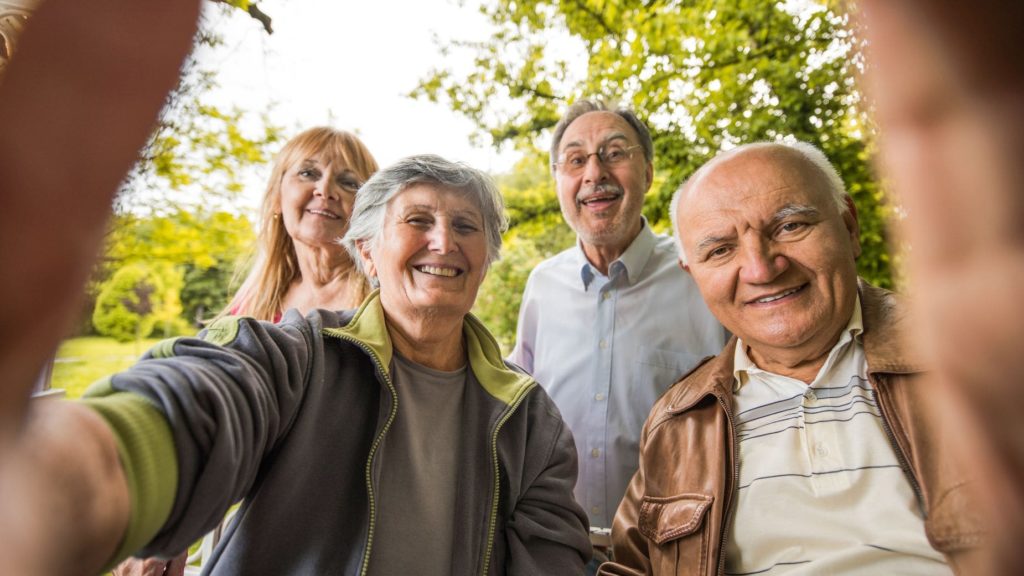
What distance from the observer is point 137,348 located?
19.1ft

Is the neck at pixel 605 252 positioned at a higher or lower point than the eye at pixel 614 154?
lower

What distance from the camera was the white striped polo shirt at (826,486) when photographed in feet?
4.88

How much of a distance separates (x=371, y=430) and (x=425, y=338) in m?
0.38

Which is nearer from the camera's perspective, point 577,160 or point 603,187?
point 603,187

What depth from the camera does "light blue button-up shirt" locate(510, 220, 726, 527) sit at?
2.52m

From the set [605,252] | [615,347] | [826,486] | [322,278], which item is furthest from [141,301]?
[826,486]

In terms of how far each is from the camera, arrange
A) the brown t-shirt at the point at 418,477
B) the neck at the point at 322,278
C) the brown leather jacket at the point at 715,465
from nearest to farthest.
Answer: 1. the brown leather jacket at the point at 715,465
2. the brown t-shirt at the point at 418,477
3. the neck at the point at 322,278

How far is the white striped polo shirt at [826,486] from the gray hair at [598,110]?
163 cm

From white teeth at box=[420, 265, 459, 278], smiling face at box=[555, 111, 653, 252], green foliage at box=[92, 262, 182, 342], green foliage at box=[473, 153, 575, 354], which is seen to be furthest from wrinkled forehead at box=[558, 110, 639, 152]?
green foliage at box=[92, 262, 182, 342]

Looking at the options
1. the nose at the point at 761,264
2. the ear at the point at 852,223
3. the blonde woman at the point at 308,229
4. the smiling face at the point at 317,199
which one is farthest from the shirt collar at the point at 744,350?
the smiling face at the point at 317,199

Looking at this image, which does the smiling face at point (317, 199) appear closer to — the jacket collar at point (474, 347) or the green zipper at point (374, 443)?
the jacket collar at point (474, 347)

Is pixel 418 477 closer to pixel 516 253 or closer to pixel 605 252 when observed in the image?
pixel 605 252

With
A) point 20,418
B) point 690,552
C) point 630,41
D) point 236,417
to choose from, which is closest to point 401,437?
point 236,417

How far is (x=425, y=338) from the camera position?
74.5 inches
